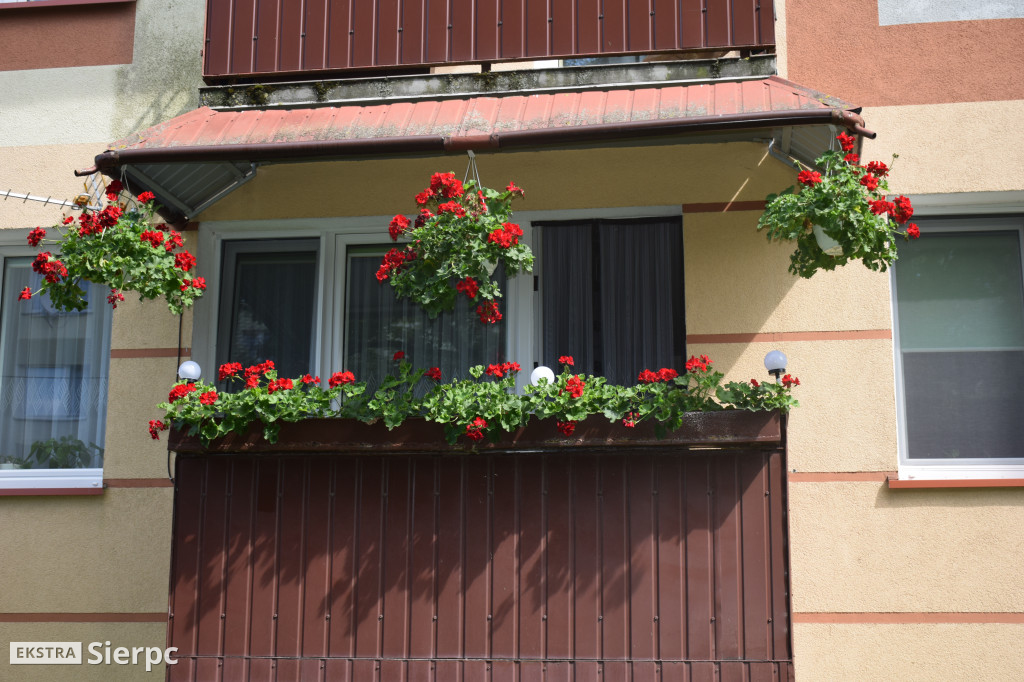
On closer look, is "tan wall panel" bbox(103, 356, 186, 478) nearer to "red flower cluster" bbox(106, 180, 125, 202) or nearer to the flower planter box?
the flower planter box

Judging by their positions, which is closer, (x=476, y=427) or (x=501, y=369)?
(x=476, y=427)

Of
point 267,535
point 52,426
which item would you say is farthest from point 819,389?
point 52,426

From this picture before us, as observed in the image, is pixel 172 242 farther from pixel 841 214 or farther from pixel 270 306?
pixel 841 214

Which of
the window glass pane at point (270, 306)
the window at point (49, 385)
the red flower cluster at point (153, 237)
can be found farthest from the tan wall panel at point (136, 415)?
the red flower cluster at point (153, 237)

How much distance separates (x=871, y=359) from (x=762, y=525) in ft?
4.20

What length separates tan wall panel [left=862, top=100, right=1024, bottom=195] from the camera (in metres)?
5.88

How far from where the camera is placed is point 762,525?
16.8ft

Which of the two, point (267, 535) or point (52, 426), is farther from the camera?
point (52, 426)

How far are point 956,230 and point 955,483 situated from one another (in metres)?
1.54

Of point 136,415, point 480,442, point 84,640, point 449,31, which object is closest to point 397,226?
point 480,442

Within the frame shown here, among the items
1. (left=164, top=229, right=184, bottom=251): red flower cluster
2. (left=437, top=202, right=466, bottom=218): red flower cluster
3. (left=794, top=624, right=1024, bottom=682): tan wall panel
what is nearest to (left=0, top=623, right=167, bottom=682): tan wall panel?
(left=164, top=229, right=184, bottom=251): red flower cluster

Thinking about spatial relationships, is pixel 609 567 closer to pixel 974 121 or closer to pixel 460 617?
pixel 460 617

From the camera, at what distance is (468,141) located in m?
5.09

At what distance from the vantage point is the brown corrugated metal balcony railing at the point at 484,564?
5109 mm
